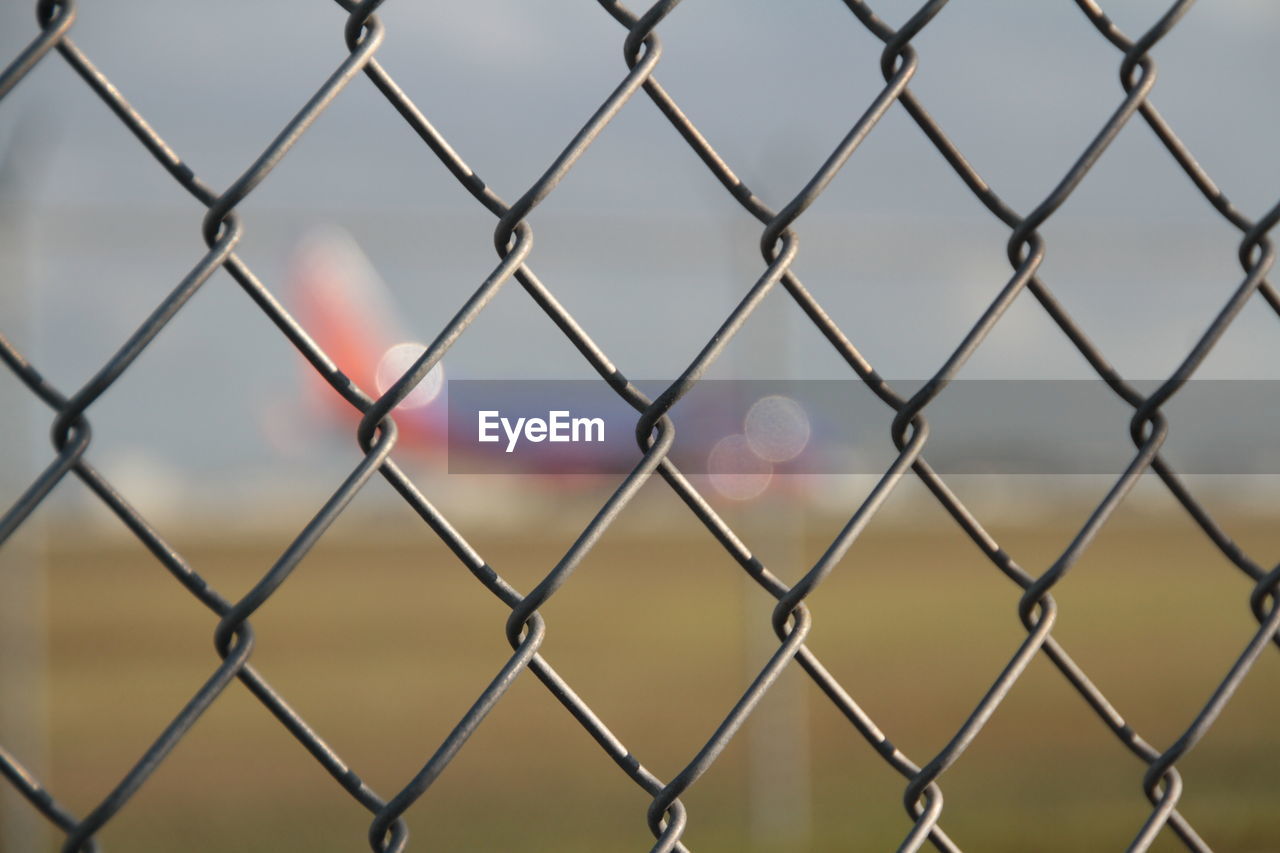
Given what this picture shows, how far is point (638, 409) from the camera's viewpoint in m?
0.88

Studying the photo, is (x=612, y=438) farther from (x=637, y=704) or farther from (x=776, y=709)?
(x=637, y=704)

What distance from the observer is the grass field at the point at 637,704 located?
3.75 meters

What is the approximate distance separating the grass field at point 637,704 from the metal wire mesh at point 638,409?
247cm

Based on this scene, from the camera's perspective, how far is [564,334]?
0.83m

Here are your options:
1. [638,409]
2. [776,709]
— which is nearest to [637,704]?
[776,709]

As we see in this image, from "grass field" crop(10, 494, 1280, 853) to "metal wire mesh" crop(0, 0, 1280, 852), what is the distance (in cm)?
247

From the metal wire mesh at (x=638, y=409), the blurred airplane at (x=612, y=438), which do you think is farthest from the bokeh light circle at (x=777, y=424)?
the metal wire mesh at (x=638, y=409)

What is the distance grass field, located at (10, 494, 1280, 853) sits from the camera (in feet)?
12.3

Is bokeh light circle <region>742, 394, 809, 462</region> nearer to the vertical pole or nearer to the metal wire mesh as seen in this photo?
the vertical pole

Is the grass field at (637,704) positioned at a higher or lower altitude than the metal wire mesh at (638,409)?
higher

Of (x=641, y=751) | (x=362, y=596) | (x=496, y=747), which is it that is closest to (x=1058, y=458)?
(x=641, y=751)

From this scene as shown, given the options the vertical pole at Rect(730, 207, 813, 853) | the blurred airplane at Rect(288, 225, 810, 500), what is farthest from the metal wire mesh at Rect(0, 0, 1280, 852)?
the vertical pole at Rect(730, 207, 813, 853)

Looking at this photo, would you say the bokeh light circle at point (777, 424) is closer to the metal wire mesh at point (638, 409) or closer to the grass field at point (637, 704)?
the grass field at point (637, 704)

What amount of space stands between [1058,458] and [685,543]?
41.5 feet
